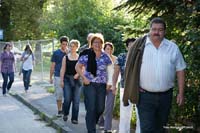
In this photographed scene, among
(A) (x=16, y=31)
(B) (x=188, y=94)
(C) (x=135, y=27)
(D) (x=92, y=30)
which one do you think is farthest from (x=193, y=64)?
(A) (x=16, y=31)

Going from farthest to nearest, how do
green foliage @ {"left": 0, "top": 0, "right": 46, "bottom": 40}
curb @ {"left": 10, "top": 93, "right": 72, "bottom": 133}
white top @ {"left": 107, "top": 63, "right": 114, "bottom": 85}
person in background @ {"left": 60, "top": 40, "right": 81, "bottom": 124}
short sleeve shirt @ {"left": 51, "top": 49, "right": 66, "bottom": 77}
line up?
green foliage @ {"left": 0, "top": 0, "right": 46, "bottom": 40}, short sleeve shirt @ {"left": 51, "top": 49, "right": 66, "bottom": 77}, person in background @ {"left": 60, "top": 40, "right": 81, "bottom": 124}, curb @ {"left": 10, "top": 93, "right": 72, "bottom": 133}, white top @ {"left": 107, "top": 63, "right": 114, "bottom": 85}

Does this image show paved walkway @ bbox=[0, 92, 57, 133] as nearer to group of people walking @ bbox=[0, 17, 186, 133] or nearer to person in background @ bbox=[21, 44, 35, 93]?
group of people walking @ bbox=[0, 17, 186, 133]

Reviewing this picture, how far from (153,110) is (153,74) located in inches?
19.4

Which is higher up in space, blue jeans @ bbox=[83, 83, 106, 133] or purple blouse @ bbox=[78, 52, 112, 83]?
purple blouse @ bbox=[78, 52, 112, 83]

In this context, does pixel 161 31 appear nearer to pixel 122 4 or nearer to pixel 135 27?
pixel 122 4

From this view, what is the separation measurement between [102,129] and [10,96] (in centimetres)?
902

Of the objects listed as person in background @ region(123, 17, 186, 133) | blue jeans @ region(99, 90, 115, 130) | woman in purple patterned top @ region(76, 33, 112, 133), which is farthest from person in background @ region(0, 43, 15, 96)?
person in background @ region(123, 17, 186, 133)

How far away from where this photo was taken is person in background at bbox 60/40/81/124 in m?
10.3

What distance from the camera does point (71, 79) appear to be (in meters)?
10.3

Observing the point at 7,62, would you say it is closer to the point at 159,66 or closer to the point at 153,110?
the point at 153,110

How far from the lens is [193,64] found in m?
6.70

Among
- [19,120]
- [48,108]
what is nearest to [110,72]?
[19,120]

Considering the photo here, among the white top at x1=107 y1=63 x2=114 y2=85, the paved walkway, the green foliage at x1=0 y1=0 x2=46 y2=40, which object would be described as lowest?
the paved walkway

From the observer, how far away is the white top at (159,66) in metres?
5.97
